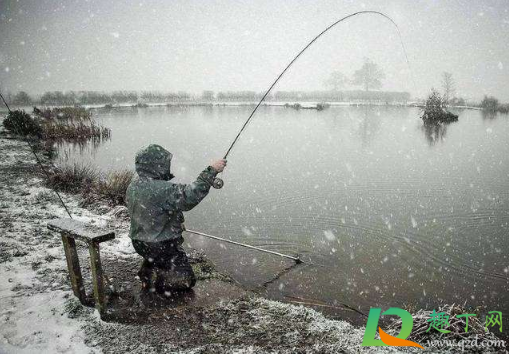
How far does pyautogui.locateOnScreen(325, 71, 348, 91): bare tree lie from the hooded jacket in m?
117

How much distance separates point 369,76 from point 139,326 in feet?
374

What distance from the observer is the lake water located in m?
5.60

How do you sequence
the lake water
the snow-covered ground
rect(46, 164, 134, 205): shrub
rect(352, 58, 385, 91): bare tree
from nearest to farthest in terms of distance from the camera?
1. the snow-covered ground
2. the lake water
3. rect(46, 164, 134, 205): shrub
4. rect(352, 58, 385, 91): bare tree

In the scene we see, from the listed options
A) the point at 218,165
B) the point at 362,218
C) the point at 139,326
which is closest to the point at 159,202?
the point at 218,165

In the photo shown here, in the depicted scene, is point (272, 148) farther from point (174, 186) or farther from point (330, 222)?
point (174, 186)

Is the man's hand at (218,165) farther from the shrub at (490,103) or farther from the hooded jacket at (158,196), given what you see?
the shrub at (490,103)

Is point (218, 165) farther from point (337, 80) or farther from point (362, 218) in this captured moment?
point (337, 80)

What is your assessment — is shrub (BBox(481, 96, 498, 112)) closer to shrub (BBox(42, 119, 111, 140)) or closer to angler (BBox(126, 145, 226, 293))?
shrub (BBox(42, 119, 111, 140))

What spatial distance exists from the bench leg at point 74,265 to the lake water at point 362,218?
255 cm

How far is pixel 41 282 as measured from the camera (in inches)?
176

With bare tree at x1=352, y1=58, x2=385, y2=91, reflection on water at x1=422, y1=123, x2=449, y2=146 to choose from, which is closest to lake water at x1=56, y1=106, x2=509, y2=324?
reflection on water at x1=422, y1=123, x2=449, y2=146

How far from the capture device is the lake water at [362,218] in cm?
560

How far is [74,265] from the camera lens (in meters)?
3.87

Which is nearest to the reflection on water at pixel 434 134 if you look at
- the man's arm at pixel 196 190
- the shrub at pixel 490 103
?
the man's arm at pixel 196 190
